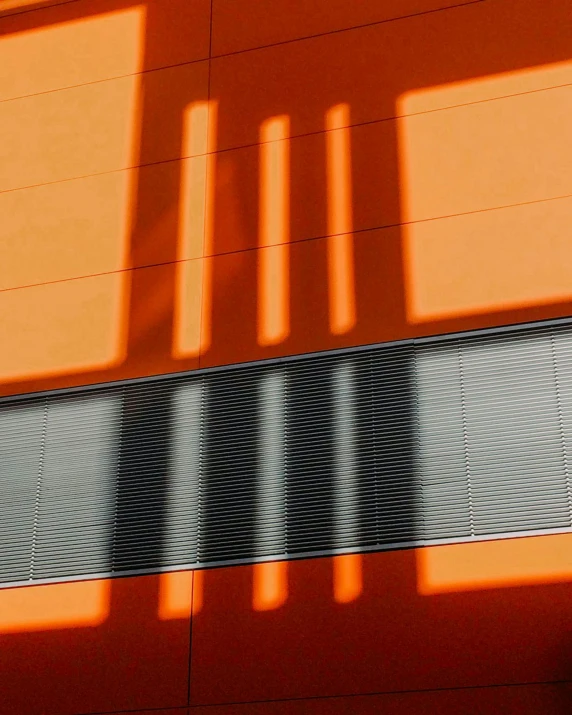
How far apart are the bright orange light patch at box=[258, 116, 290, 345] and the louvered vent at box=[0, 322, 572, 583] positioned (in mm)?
355

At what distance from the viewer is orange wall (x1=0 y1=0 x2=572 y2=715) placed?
20.4ft

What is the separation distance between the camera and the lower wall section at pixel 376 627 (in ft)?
19.6

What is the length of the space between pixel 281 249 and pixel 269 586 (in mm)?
2601

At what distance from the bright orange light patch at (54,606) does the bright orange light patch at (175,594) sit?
40 centimetres

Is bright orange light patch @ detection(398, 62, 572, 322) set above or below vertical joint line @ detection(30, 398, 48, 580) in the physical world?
above

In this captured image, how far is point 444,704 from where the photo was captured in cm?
588

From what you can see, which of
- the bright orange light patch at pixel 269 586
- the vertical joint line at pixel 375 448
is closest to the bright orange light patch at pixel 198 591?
the bright orange light patch at pixel 269 586

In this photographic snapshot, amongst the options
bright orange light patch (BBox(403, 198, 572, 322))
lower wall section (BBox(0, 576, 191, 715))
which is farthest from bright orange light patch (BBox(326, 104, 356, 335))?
lower wall section (BBox(0, 576, 191, 715))

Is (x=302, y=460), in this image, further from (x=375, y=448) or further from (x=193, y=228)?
(x=193, y=228)

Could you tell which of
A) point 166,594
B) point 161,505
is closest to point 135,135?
point 161,505

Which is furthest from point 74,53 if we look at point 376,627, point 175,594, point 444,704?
point 444,704

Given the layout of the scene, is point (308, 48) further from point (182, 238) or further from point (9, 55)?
point (9, 55)

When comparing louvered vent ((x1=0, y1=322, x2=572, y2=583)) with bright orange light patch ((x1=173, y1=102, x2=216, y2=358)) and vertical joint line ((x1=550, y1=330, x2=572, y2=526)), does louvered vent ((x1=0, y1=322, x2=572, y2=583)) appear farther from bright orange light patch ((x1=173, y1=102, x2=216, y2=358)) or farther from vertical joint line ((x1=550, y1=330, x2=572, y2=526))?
bright orange light patch ((x1=173, y1=102, x2=216, y2=358))

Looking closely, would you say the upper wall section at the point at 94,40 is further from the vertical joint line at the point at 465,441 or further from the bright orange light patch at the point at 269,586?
the bright orange light patch at the point at 269,586
